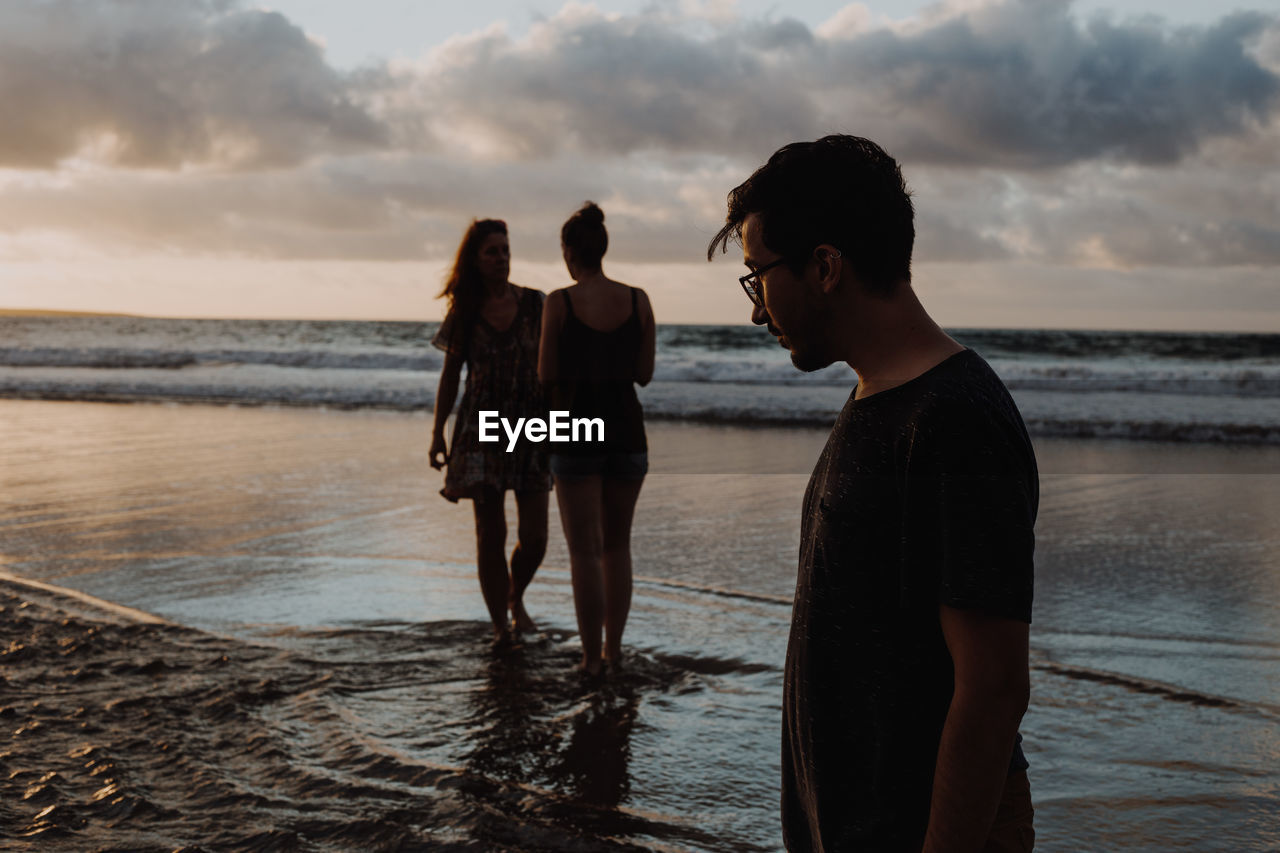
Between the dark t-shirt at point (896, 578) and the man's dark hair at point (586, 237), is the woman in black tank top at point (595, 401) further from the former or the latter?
the dark t-shirt at point (896, 578)

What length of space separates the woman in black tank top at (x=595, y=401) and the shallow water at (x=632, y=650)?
1.51 ft

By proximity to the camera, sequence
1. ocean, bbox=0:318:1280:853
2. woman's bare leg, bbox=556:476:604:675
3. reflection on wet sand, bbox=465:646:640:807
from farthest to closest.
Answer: woman's bare leg, bbox=556:476:604:675
reflection on wet sand, bbox=465:646:640:807
ocean, bbox=0:318:1280:853

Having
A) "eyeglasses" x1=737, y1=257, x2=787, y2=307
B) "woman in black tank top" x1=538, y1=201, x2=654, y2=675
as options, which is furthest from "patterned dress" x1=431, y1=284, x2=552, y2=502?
"eyeglasses" x1=737, y1=257, x2=787, y2=307

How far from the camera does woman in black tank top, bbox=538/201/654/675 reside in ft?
14.4

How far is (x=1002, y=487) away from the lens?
1.18 m

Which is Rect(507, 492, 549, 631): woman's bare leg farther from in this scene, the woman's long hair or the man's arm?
the man's arm

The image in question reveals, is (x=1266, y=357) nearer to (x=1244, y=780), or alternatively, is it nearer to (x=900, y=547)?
(x=1244, y=780)

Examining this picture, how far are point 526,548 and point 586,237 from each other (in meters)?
1.62

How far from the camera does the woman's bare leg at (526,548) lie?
16.8ft

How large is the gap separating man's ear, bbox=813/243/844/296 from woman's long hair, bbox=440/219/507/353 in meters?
3.74

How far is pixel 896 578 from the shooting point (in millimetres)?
1304

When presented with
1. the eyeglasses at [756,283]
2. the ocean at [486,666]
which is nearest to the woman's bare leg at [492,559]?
the ocean at [486,666]

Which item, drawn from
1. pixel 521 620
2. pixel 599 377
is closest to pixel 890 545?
pixel 599 377

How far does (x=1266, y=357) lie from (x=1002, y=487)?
141ft
